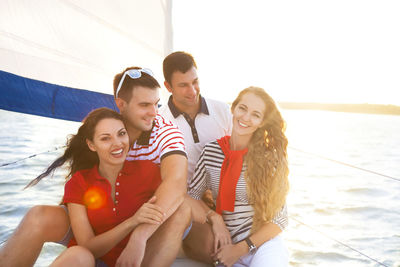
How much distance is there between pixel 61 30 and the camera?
6.52 feet

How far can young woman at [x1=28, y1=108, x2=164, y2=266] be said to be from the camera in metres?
1.46

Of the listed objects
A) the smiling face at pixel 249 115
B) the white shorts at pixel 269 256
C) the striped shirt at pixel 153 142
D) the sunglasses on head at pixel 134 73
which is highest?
the sunglasses on head at pixel 134 73

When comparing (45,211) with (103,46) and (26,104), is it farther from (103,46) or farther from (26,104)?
(103,46)

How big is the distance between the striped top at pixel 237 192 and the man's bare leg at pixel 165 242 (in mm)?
401

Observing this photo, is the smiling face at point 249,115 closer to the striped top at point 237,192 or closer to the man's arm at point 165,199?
the striped top at point 237,192

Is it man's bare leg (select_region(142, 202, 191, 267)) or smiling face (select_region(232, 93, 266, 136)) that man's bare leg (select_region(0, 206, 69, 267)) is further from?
smiling face (select_region(232, 93, 266, 136))

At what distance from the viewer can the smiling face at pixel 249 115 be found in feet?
6.33

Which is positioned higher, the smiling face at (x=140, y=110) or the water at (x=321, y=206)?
the smiling face at (x=140, y=110)

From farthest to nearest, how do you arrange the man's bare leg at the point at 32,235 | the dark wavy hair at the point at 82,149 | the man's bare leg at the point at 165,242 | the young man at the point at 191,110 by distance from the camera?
the young man at the point at 191,110 → the dark wavy hair at the point at 82,149 → the man's bare leg at the point at 165,242 → the man's bare leg at the point at 32,235

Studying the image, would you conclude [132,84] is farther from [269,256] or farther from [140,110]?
[269,256]

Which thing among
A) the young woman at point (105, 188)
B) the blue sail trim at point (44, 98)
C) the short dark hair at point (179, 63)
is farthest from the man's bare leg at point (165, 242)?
the short dark hair at point (179, 63)

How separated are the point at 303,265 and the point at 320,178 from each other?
4.27 m

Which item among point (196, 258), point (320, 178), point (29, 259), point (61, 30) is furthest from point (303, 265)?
point (320, 178)

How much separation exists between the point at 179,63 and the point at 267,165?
96 cm
